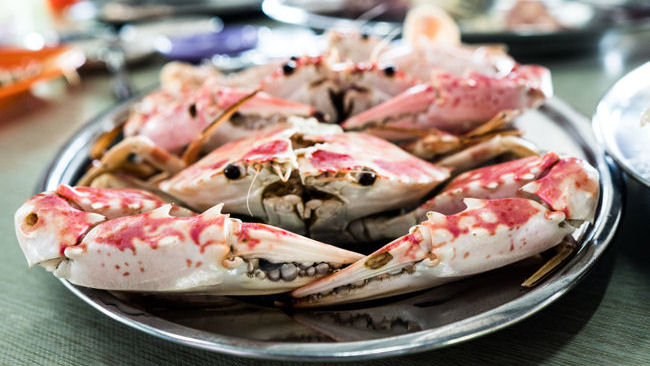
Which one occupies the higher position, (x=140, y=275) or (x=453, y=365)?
(x=140, y=275)

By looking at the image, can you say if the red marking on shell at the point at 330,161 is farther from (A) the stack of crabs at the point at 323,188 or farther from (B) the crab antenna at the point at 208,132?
(B) the crab antenna at the point at 208,132

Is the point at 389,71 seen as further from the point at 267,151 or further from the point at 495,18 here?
the point at 495,18

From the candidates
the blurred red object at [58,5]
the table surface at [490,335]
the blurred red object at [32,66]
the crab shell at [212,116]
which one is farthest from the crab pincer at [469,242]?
the blurred red object at [58,5]

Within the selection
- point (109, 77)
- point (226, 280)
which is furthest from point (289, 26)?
point (226, 280)

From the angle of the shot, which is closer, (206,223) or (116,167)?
(206,223)

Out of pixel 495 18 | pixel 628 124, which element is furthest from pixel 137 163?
pixel 495 18

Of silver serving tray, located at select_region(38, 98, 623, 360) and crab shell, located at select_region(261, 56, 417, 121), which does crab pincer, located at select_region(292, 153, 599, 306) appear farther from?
crab shell, located at select_region(261, 56, 417, 121)

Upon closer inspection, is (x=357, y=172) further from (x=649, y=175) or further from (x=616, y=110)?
(x=616, y=110)
